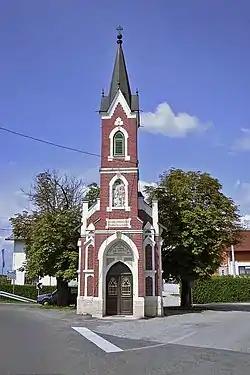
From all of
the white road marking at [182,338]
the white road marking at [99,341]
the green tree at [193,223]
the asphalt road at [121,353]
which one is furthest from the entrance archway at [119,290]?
the white road marking at [182,338]

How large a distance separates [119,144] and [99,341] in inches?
672

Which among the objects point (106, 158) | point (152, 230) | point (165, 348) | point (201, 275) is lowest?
point (165, 348)

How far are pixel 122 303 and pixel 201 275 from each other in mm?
Result: 7968

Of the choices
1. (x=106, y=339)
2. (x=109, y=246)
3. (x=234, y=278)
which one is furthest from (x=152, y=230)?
(x=234, y=278)

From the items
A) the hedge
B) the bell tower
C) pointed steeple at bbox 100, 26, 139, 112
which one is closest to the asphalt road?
the bell tower

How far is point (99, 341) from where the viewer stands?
15844 millimetres

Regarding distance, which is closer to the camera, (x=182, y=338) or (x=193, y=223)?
(x=182, y=338)

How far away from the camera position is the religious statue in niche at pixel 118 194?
1180 inches

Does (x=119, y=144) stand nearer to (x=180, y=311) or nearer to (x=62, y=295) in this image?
(x=180, y=311)

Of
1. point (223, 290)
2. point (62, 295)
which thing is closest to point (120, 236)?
point (62, 295)

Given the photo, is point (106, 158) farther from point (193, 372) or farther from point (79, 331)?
point (193, 372)

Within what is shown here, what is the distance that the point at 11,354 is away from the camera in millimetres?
12109

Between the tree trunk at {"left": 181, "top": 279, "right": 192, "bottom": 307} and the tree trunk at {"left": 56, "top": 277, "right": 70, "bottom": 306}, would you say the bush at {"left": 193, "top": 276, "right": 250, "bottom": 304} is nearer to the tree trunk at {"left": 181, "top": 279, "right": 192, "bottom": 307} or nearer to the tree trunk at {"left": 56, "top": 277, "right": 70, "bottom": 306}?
the tree trunk at {"left": 181, "top": 279, "right": 192, "bottom": 307}

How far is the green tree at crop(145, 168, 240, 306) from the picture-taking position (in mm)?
33625
